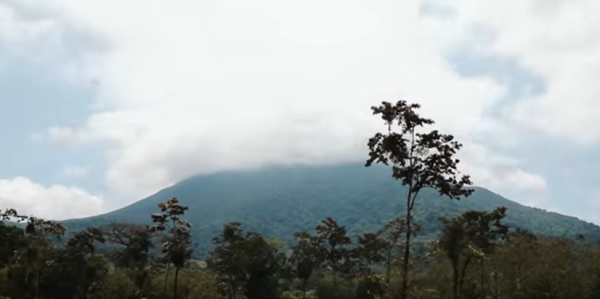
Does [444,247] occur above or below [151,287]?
above

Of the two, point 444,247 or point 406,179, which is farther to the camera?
point 444,247

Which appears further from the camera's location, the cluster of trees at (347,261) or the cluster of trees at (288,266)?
the cluster of trees at (288,266)

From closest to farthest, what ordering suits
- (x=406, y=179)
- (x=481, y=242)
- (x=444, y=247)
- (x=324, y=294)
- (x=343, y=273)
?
(x=406, y=179)
(x=444, y=247)
(x=481, y=242)
(x=324, y=294)
(x=343, y=273)

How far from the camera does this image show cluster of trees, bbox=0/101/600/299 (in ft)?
88.1

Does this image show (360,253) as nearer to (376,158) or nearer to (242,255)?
(242,255)

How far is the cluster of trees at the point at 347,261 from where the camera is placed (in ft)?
88.1

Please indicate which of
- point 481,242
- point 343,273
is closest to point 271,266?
point 343,273

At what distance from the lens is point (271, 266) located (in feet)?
312

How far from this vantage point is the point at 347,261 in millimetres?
105375

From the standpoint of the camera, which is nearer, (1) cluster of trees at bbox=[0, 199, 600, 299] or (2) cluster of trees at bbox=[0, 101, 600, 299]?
(2) cluster of trees at bbox=[0, 101, 600, 299]

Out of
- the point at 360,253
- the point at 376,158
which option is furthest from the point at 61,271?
the point at 376,158

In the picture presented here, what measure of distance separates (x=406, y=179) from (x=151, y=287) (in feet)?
263

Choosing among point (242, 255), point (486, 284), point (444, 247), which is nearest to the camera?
point (444, 247)

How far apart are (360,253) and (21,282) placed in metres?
57.6
